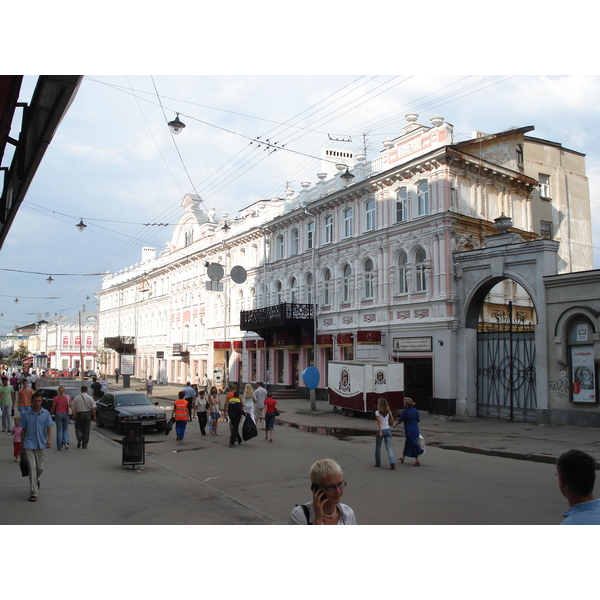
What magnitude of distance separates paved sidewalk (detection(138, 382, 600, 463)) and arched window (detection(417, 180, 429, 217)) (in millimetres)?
9330

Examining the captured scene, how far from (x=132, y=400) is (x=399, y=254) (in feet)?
48.0

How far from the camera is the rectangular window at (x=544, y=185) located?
34.4 meters

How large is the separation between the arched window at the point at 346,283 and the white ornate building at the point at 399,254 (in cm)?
10

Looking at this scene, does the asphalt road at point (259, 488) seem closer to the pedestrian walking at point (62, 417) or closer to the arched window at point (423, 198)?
the pedestrian walking at point (62, 417)

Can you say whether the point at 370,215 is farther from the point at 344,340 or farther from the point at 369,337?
the point at 344,340

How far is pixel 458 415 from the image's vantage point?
2450cm

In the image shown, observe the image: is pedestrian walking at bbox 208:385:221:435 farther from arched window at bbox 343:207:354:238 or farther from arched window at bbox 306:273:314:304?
arched window at bbox 306:273:314:304

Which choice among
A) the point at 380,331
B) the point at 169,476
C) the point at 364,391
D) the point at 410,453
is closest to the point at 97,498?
the point at 169,476

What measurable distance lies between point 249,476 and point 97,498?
3.28 metres

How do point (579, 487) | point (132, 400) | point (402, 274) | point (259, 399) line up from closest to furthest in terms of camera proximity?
1. point (579, 487)
2. point (132, 400)
3. point (259, 399)
4. point (402, 274)

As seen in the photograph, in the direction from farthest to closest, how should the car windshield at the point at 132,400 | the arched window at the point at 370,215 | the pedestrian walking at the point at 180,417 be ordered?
the arched window at the point at 370,215 < the car windshield at the point at 132,400 < the pedestrian walking at the point at 180,417

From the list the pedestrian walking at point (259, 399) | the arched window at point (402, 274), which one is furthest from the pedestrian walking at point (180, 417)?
the arched window at point (402, 274)

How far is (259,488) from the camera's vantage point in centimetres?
1040

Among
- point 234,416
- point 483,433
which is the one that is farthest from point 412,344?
point 234,416
